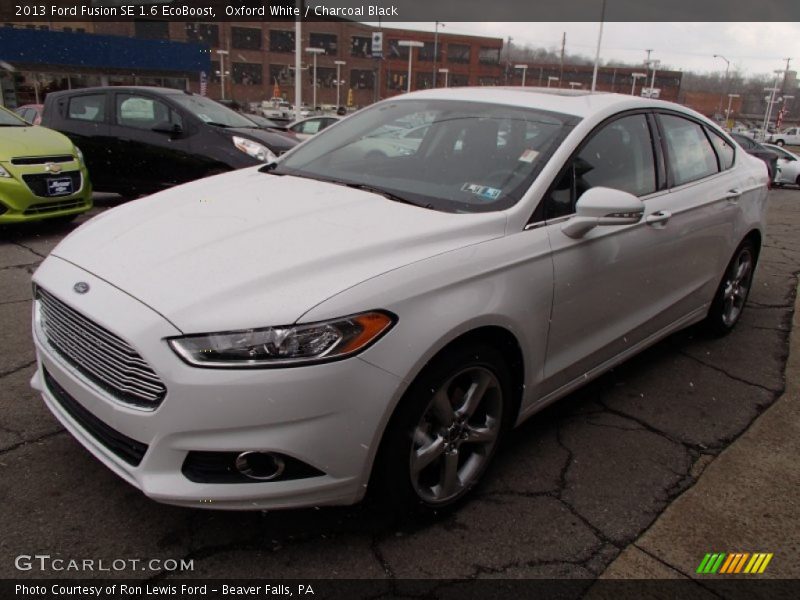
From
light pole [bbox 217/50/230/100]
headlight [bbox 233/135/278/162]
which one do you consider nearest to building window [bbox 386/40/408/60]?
light pole [bbox 217/50/230/100]

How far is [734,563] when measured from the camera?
227 centimetres

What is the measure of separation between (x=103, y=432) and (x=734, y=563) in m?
2.28

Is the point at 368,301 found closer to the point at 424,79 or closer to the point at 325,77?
the point at 325,77

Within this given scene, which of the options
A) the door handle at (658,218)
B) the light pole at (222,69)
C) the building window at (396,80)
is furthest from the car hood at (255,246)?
the building window at (396,80)

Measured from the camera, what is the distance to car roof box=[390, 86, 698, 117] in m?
3.04

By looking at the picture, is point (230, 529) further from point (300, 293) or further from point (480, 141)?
point (480, 141)

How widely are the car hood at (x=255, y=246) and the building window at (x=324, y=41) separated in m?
82.5

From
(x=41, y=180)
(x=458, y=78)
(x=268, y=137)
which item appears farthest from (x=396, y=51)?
(x=41, y=180)

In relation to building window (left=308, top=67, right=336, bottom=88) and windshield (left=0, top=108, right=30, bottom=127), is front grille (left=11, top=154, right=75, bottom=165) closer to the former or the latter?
windshield (left=0, top=108, right=30, bottom=127)

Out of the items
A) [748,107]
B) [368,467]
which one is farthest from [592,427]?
[748,107]

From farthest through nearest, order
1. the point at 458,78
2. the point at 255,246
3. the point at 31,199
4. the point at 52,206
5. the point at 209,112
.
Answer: the point at 458,78
the point at 209,112
the point at 52,206
the point at 31,199
the point at 255,246

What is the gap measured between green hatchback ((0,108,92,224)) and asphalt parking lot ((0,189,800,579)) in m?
2.92

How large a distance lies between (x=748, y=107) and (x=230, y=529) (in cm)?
11832
